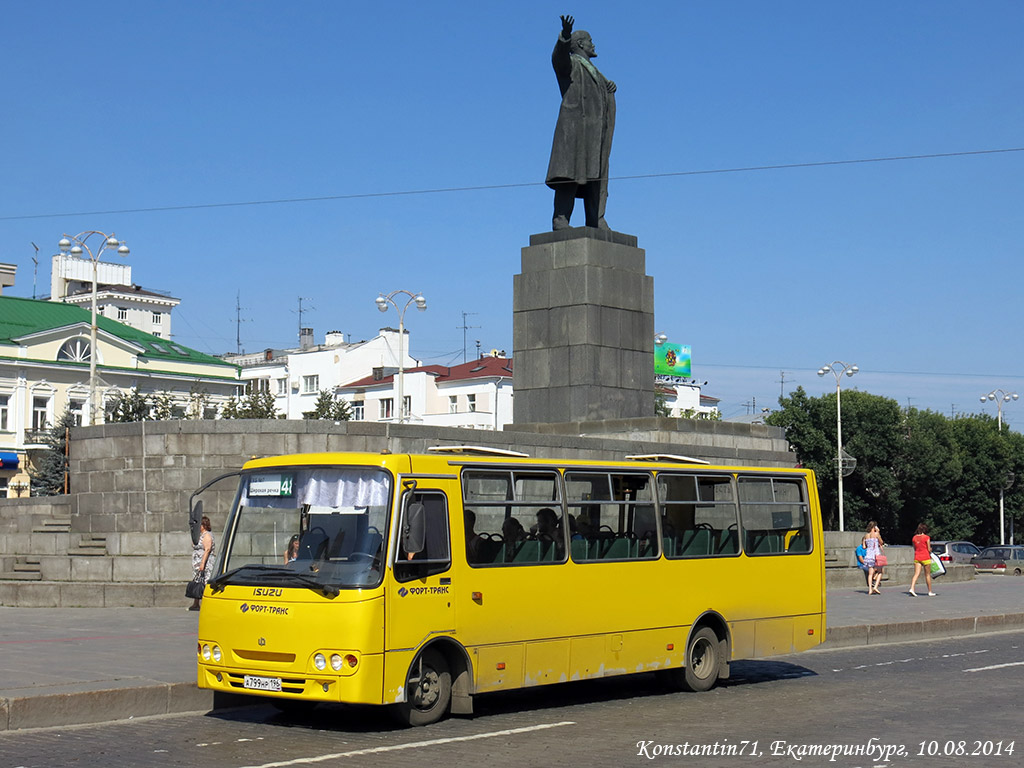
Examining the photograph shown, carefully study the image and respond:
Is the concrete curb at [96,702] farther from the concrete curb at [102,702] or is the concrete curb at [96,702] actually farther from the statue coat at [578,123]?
the statue coat at [578,123]

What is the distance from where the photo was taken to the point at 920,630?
69.5ft

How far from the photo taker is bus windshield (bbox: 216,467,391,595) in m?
11.1

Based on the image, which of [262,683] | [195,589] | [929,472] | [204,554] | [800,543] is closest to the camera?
[262,683]

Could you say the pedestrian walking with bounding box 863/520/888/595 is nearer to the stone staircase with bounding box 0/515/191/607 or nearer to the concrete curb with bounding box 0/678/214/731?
the stone staircase with bounding box 0/515/191/607

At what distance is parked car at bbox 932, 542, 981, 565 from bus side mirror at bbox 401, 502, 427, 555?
3986 cm

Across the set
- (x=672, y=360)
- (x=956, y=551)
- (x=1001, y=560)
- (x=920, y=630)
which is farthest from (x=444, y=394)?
(x=920, y=630)

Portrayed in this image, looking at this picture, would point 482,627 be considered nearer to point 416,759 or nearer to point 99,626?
point 416,759

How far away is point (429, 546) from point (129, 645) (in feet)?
18.6

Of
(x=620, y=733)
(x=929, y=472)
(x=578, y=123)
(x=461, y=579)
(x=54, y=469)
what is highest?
(x=578, y=123)

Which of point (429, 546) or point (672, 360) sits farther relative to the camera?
point (672, 360)

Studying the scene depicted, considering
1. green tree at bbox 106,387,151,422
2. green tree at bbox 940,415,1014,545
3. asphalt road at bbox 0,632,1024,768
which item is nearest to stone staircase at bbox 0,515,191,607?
asphalt road at bbox 0,632,1024,768

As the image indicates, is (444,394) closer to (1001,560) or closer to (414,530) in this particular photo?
(1001,560)

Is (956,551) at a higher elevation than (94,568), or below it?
below

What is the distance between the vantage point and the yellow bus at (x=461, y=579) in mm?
11000
